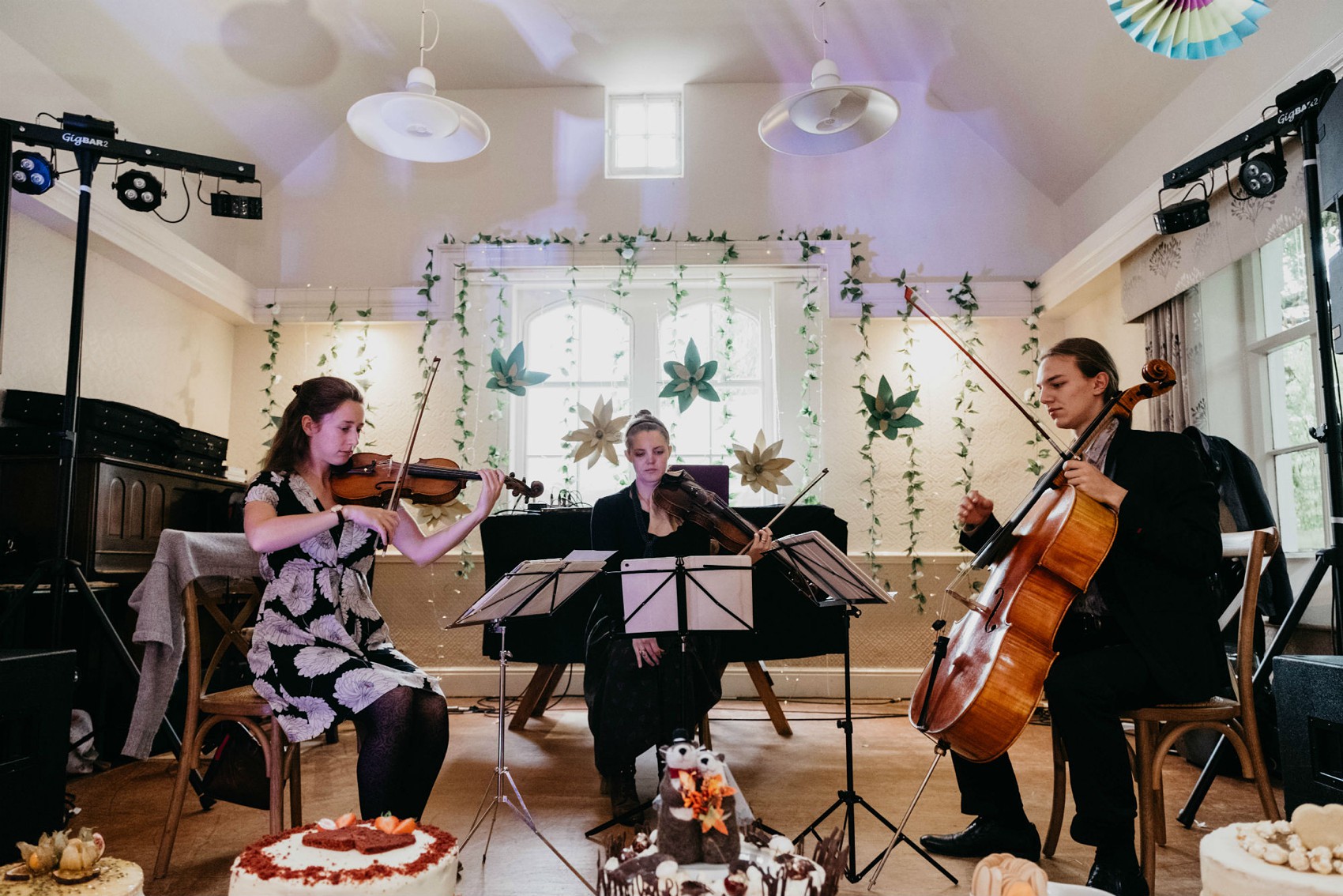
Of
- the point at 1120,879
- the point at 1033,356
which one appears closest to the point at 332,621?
the point at 1120,879

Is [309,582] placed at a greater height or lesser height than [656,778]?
greater

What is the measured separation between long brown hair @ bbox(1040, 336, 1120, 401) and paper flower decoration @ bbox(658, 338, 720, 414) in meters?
2.89

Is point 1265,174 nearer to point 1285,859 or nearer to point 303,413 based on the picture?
point 1285,859

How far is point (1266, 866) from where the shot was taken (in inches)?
52.2

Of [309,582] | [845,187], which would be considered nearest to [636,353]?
[845,187]

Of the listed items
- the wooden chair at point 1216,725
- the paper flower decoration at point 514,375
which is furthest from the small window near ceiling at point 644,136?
the wooden chair at point 1216,725

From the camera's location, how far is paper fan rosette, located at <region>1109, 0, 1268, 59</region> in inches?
107

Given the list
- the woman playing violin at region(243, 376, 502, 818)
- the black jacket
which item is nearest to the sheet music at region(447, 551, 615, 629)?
the woman playing violin at region(243, 376, 502, 818)

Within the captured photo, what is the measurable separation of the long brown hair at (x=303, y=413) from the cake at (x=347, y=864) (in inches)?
50.6

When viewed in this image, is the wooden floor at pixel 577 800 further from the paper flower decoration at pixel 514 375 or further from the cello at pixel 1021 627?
the paper flower decoration at pixel 514 375

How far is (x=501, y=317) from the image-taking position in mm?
5633

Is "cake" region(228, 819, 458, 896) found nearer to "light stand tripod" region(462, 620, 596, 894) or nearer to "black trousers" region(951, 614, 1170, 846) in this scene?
"light stand tripod" region(462, 620, 596, 894)

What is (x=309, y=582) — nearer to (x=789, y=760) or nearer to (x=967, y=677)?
(x=967, y=677)

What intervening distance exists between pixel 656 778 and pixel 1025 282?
3.69 meters
